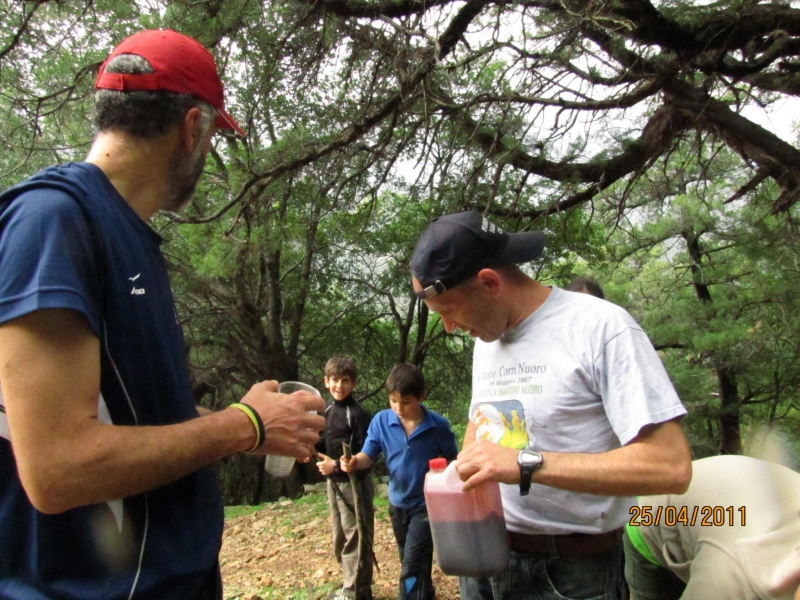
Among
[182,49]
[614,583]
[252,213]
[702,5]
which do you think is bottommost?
[614,583]

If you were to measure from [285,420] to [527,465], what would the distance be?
2.03ft

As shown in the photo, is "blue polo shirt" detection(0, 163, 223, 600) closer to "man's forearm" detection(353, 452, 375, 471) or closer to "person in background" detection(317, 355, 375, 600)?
"man's forearm" detection(353, 452, 375, 471)

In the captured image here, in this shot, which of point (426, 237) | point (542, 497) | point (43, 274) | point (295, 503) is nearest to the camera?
point (43, 274)

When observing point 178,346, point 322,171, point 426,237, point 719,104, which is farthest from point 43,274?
point 719,104

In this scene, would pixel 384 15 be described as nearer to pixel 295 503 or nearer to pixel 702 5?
pixel 702 5

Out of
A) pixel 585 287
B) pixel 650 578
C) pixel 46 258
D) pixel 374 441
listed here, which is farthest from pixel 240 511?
pixel 46 258

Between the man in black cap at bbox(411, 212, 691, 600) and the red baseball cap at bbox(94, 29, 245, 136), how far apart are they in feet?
2.51

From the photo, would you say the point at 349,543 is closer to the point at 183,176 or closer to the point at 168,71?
the point at 183,176

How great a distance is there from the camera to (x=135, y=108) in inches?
55.4

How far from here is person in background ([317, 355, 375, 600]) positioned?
466 centimetres

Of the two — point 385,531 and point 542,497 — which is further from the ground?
point 542,497

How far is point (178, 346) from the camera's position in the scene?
1.43m

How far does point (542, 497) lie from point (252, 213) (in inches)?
200
